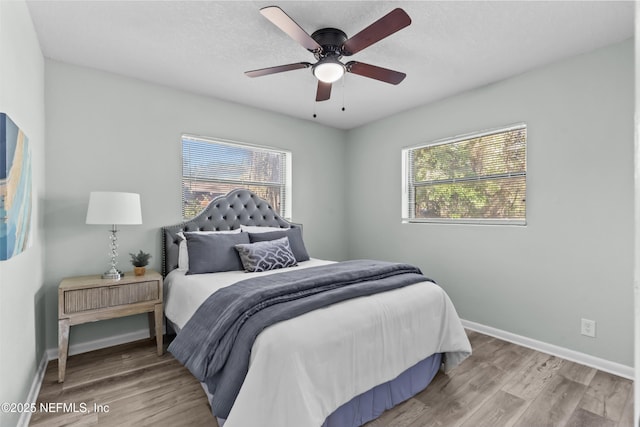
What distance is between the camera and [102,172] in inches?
116

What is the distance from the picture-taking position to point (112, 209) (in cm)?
256

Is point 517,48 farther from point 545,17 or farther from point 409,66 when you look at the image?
point 409,66

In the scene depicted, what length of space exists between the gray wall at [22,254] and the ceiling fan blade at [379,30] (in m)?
1.78

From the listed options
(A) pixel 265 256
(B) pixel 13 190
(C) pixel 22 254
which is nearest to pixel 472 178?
(A) pixel 265 256

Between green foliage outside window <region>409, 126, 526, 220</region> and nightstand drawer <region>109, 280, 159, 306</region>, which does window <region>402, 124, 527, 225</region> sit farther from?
nightstand drawer <region>109, 280, 159, 306</region>

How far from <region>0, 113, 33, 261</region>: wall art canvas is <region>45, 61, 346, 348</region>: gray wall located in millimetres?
971

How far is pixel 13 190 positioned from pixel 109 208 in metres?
1.02

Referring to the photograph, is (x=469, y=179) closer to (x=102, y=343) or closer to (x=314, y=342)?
(x=314, y=342)

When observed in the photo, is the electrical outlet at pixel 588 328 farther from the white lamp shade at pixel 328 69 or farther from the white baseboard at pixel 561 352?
the white lamp shade at pixel 328 69

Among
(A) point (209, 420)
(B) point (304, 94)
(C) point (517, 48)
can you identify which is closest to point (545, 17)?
(C) point (517, 48)

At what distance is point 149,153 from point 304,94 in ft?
5.53

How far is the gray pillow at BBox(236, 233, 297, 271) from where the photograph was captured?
9.63ft

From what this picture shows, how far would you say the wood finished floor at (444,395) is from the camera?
191 cm

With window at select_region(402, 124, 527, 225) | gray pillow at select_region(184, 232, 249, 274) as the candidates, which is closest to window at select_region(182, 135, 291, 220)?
gray pillow at select_region(184, 232, 249, 274)
